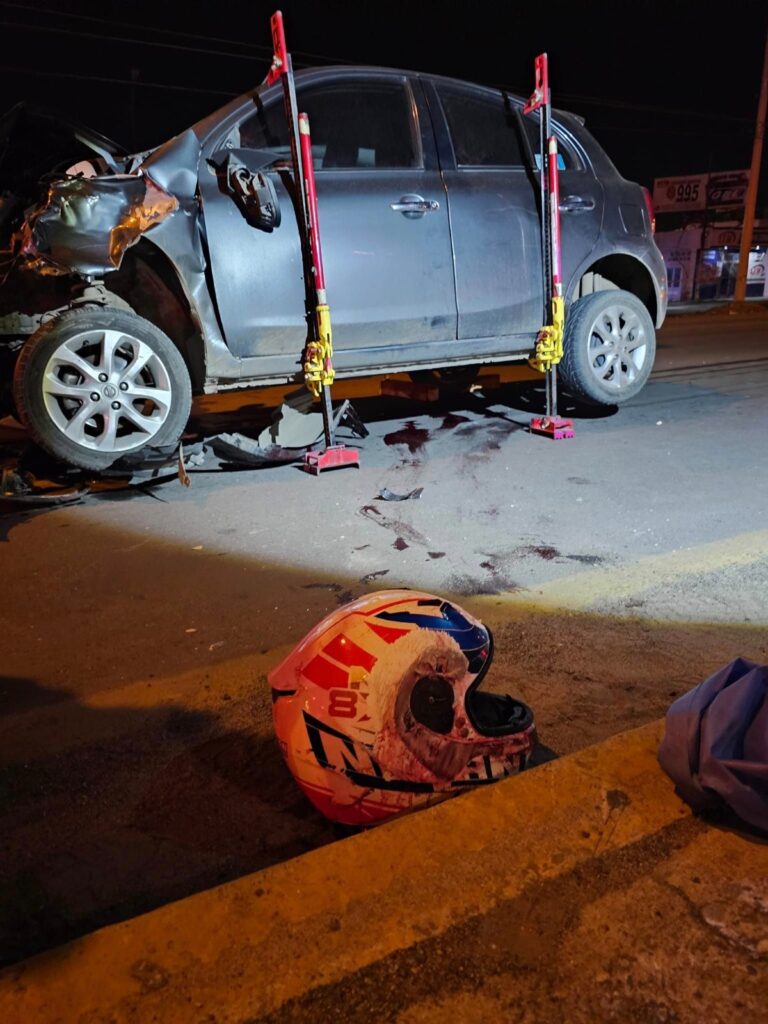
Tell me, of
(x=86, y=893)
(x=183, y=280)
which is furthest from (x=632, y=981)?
(x=183, y=280)

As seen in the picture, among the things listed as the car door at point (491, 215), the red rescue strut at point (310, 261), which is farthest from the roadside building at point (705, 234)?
the red rescue strut at point (310, 261)

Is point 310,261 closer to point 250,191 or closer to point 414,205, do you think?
point 250,191

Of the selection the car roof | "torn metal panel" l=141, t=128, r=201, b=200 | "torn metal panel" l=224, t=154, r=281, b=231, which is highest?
the car roof

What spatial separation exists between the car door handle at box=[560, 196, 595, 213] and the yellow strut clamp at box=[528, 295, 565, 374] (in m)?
0.69

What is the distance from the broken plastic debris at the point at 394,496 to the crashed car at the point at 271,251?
38.4 inches

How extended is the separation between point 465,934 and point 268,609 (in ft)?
6.21

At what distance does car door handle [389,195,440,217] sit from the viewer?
510 cm

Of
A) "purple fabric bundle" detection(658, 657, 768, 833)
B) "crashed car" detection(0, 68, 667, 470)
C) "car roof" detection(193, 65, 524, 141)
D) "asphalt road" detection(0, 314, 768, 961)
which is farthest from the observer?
"car roof" detection(193, 65, 524, 141)

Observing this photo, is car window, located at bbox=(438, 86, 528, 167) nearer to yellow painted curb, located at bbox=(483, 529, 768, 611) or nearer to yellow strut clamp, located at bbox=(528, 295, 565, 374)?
yellow strut clamp, located at bbox=(528, 295, 565, 374)

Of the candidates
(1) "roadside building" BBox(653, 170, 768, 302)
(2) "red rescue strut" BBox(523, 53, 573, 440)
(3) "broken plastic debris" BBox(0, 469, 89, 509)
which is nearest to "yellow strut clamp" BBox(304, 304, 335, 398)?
(3) "broken plastic debris" BBox(0, 469, 89, 509)

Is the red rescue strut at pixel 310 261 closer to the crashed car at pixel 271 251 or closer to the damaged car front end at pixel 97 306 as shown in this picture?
the crashed car at pixel 271 251

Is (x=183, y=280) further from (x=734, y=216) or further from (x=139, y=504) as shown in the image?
(x=734, y=216)

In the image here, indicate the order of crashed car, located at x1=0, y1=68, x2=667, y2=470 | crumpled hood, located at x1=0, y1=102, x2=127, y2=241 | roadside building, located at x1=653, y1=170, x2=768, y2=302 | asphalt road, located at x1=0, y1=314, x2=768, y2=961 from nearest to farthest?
asphalt road, located at x1=0, y1=314, x2=768, y2=961, crashed car, located at x1=0, y1=68, x2=667, y2=470, crumpled hood, located at x1=0, y1=102, x2=127, y2=241, roadside building, located at x1=653, y1=170, x2=768, y2=302

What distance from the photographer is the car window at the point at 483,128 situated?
5.39 m
